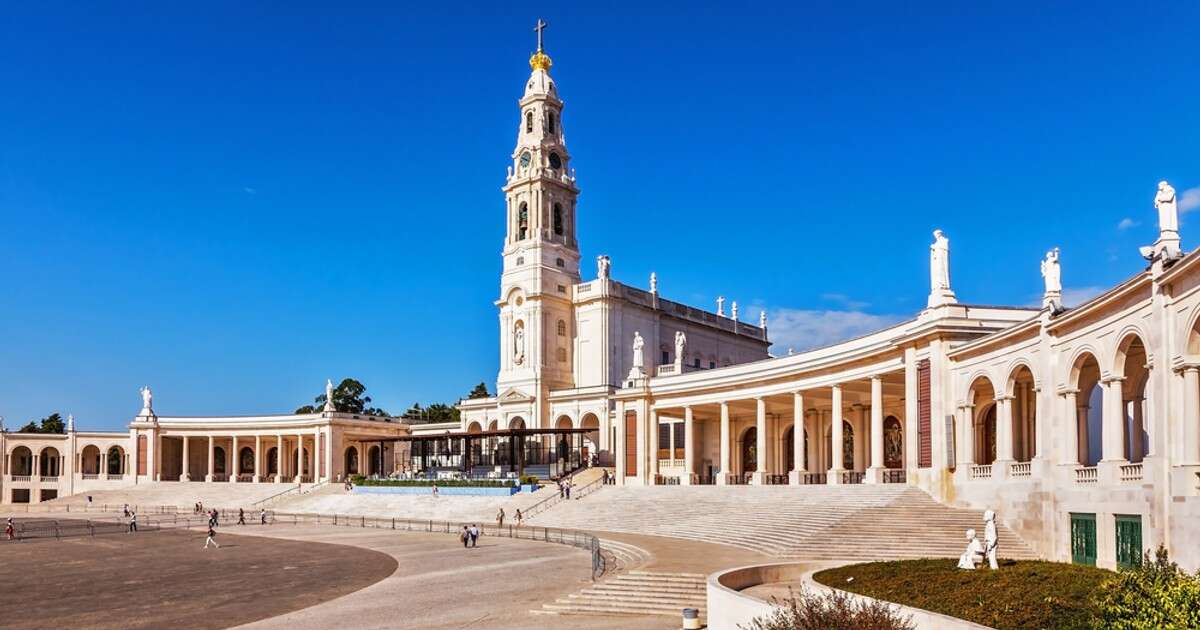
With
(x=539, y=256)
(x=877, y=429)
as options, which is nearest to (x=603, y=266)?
(x=539, y=256)

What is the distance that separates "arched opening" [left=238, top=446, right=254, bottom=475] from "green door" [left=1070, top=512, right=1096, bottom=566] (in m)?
97.4

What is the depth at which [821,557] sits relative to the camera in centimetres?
3497

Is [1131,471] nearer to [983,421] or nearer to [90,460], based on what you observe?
[983,421]

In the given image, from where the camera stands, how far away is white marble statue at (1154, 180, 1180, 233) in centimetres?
2650

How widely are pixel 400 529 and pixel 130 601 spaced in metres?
28.3

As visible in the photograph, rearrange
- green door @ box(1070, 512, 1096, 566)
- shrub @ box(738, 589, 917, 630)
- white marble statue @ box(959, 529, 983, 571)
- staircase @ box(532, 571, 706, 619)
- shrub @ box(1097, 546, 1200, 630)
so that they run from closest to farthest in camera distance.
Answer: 1. shrub @ box(1097, 546, 1200, 630)
2. shrub @ box(738, 589, 917, 630)
3. white marble statue @ box(959, 529, 983, 571)
4. staircase @ box(532, 571, 706, 619)
5. green door @ box(1070, 512, 1096, 566)

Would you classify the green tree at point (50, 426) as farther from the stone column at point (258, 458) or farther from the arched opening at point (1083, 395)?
the arched opening at point (1083, 395)

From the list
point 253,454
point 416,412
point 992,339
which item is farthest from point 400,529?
point 416,412

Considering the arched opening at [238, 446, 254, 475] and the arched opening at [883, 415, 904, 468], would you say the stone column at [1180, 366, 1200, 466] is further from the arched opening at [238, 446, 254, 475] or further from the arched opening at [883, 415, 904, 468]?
the arched opening at [238, 446, 254, 475]

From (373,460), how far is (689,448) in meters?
47.9

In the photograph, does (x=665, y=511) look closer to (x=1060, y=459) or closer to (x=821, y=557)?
(x=821, y=557)

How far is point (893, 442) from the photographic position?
6066 cm

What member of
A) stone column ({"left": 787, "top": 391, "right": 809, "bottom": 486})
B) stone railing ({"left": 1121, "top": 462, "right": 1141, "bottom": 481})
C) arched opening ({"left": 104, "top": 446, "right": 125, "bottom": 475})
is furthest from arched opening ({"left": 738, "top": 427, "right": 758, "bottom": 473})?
arched opening ({"left": 104, "top": 446, "right": 125, "bottom": 475})

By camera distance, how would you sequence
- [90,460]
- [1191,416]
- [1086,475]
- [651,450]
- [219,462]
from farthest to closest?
[219,462], [90,460], [651,450], [1086,475], [1191,416]
